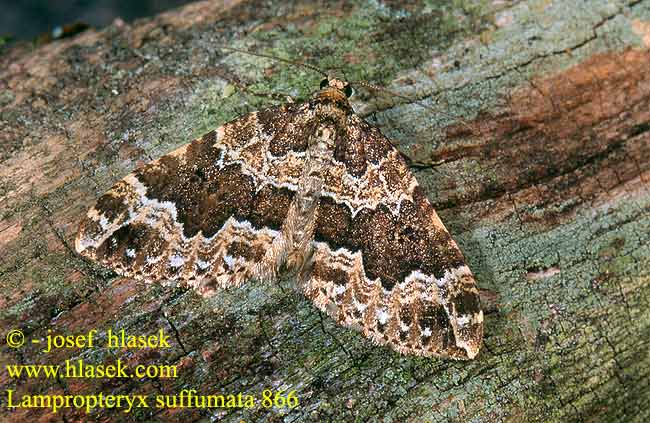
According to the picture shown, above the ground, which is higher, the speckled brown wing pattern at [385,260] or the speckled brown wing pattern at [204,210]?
the speckled brown wing pattern at [204,210]

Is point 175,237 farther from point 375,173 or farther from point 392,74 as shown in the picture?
point 392,74

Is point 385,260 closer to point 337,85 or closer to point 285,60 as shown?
point 337,85

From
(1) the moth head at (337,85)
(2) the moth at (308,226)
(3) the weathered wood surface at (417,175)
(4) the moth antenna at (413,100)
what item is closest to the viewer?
(3) the weathered wood surface at (417,175)

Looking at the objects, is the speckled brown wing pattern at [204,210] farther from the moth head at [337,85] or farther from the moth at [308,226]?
the moth head at [337,85]

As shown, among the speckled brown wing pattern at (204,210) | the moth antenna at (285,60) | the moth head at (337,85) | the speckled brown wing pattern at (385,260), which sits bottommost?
the speckled brown wing pattern at (385,260)

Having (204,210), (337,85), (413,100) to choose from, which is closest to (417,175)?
(413,100)

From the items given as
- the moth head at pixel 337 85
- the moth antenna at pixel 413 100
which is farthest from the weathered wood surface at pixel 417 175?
the moth head at pixel 337 85

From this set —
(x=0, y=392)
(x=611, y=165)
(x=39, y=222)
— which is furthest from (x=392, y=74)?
(x=0, y=392)

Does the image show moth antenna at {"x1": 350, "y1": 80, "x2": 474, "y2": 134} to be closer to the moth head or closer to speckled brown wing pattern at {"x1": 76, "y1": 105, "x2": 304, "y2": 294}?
the moth head
